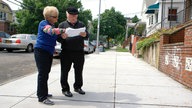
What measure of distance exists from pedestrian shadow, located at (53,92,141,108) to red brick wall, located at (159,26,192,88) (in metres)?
2.02

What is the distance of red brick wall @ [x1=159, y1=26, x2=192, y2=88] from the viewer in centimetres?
692

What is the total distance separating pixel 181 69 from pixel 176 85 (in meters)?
0.53

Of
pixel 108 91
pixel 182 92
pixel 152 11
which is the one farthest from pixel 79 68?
pixel 152 11

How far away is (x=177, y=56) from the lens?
8.05m

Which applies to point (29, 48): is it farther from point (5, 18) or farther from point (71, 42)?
point (5, 18)

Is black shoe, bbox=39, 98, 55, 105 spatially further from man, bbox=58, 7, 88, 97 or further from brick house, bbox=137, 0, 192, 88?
brick house, bbox=137, 0, 192, 88

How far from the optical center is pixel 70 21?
5477mm

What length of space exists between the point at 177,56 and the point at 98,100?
3.73 metres

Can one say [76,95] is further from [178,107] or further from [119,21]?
[119,21]

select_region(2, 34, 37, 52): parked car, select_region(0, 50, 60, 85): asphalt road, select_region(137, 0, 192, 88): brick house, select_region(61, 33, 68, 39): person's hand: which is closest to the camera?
select_region(61, 33, 68, 39): person's hand

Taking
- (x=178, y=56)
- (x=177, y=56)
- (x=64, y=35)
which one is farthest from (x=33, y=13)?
(x=64, y=35)

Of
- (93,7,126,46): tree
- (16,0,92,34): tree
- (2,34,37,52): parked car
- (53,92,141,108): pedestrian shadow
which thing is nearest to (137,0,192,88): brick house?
(53,92,141,108): pedestrian shadow

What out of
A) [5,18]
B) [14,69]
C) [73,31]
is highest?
[5,18]

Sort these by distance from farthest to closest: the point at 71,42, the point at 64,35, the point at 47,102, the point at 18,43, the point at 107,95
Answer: the point at 18,43
the point at 107,95
the point at 71,42
the point at 64,35
the point at 47,102
